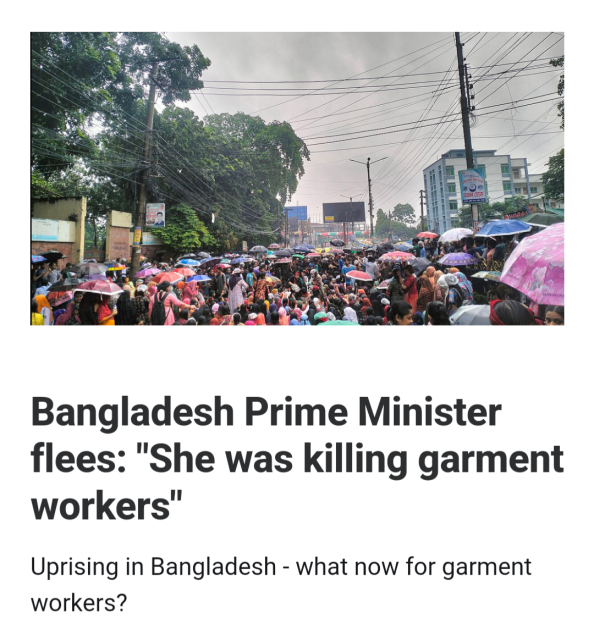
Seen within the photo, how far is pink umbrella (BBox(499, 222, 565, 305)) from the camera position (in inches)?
146

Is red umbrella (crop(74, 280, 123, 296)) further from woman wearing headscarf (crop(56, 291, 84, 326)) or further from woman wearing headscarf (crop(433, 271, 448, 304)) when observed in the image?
woman wearing headscarf (crop(433, 271, 448, 304))

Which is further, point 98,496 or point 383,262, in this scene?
point 383,262

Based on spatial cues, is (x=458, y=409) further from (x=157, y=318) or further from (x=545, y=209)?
(x=545, y=209)

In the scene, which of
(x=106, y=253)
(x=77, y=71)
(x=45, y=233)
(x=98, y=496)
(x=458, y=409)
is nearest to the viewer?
(x=98, y=496)

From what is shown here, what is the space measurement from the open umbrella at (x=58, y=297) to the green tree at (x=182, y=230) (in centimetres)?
217

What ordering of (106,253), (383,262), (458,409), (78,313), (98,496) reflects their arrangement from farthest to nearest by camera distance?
(383,262)
(106,253)
(78,313)
(458,409)
(98,496)

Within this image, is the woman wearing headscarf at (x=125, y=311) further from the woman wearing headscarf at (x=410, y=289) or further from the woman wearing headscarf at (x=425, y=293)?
the woman wearing headscarf at (x=425, y=293)

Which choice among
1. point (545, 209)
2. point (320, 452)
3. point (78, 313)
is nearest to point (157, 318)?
point (78, 313)

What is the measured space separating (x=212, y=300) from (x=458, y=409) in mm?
5632

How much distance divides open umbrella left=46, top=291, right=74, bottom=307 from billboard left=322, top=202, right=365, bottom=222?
453cm

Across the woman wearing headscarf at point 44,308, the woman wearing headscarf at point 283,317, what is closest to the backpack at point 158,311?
the woman wearing headscarf at point 44,308

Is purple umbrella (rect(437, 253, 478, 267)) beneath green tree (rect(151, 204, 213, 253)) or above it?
beneath

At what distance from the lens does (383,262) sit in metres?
7.70

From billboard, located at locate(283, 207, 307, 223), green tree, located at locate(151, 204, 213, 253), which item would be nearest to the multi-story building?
billboard, located at locate(283, 207, 307, 223)
